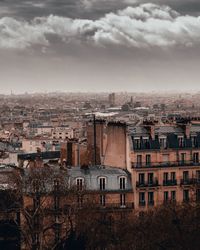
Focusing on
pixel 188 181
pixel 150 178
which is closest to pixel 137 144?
pixel 150 178

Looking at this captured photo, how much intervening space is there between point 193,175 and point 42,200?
1193cm

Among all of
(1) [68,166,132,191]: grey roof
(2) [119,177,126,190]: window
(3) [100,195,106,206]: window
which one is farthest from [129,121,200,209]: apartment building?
(3) [100,195,106,206]: window

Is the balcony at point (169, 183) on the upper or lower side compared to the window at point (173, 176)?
lower

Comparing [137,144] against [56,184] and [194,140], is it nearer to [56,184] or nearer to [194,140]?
[194,140]

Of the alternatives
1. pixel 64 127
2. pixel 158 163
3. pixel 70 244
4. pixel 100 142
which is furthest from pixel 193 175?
A: pixel 64 127

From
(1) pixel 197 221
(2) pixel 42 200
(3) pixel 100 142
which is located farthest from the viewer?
(3) pixel 100 142

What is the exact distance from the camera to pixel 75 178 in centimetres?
5359

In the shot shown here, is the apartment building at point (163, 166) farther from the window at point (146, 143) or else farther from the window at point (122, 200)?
the window at point (122, 200)

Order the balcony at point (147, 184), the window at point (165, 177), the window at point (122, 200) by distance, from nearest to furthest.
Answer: the window at point (122, 200) < the balcony at point (147, 184) < the window at point (165, 177)

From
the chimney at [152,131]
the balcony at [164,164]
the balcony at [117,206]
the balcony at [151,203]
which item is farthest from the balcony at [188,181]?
the balcony at [117,206]

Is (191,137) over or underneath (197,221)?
over

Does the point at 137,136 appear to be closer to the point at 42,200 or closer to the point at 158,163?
the point at 158,163

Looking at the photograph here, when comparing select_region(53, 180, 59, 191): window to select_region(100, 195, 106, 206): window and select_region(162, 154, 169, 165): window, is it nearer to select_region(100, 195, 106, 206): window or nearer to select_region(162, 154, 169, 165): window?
select_region(100, 195, 106, 206): window

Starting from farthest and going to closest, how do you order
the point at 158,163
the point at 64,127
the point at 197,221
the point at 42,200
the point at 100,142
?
the point at 64,127 < the point at 100,142 < the point at 158,163 < the point at 42,200 < the point at 197,221
